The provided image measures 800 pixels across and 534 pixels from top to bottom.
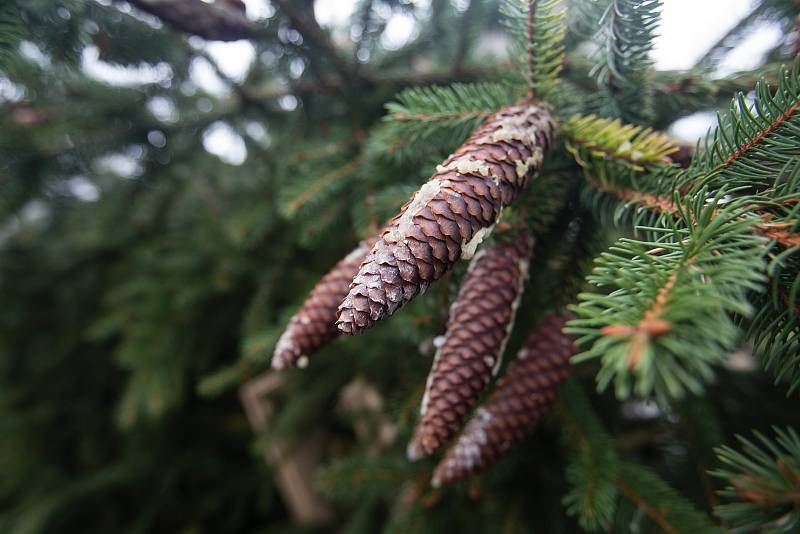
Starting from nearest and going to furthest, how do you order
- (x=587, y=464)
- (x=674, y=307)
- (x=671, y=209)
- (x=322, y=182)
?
(x=674, y=307) < (x=671, y=209) < (x=587, y=464) < (x=322, y=182)

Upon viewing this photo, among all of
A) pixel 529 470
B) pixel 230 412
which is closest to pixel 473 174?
pixel 529 470

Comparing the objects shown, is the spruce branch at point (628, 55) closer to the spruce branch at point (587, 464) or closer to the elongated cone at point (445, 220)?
the elongated cone at point (445, 220)

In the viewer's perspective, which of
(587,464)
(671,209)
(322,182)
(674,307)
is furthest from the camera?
(322,182)

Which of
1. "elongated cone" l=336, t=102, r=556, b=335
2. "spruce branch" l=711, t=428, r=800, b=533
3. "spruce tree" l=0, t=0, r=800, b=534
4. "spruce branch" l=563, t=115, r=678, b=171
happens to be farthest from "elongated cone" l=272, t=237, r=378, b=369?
"spruce branch" l=711, t=428, r=800, b=533

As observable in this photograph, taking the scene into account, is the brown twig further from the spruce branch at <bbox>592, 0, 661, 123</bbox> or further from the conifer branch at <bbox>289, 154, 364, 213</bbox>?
the conifer branch at <bbox>289, 154, 364, 213</bbox>

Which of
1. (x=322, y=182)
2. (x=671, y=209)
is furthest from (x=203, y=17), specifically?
(x=671, y=209)

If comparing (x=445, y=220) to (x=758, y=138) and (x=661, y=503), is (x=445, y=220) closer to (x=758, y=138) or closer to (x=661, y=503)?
(x=758, y=138)

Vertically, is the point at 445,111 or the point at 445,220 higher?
the point at 445,111
